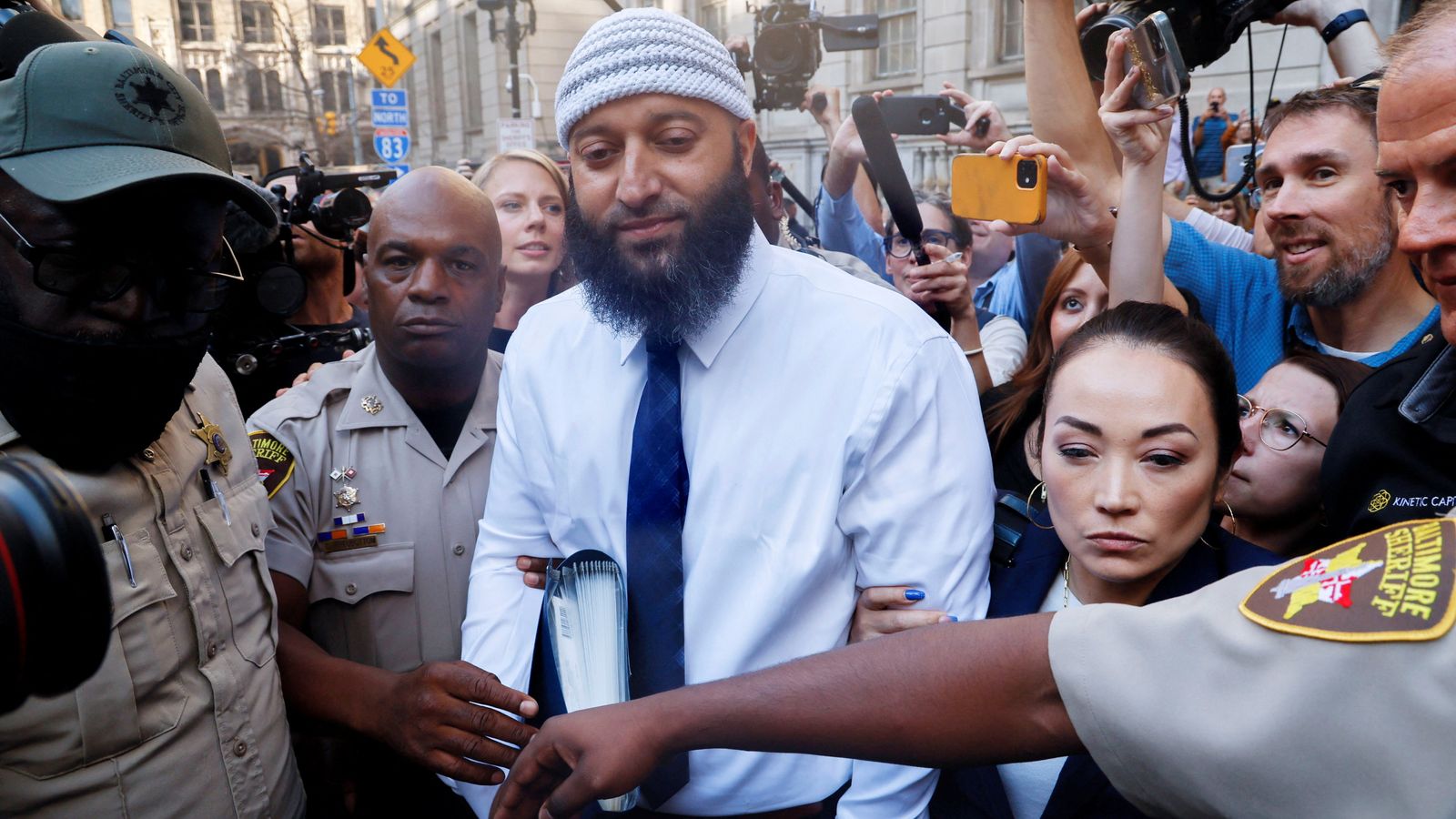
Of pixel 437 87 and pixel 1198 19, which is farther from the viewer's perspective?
pixel 437 87

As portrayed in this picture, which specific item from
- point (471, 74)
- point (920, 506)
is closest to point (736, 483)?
point (920, 506)

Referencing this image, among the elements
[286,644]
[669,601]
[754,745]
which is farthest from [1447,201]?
[286,644]

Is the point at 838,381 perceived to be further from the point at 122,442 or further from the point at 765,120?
the point at 765,120

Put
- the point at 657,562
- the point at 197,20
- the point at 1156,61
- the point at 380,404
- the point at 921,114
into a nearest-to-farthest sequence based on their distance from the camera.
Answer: the point at 657,562, the point at 1156,61, the point at 380,404, the point at 921,114, the point at 197,20

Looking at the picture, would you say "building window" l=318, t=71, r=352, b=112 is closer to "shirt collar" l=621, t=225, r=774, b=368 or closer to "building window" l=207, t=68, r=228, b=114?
"building window" l=207, t=68, r=228, b=114

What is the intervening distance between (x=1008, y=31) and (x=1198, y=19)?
10092mm

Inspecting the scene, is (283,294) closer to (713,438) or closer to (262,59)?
(713,438)

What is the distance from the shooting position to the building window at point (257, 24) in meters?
44.7

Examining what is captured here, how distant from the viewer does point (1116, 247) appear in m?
2.31

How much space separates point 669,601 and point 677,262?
70 cm

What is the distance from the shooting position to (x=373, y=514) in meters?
2.34

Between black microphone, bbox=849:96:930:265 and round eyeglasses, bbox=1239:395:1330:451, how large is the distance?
1125 millimetres

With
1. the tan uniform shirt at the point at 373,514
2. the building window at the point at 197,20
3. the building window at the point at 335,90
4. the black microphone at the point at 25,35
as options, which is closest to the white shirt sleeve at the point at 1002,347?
the tan uniform shirt at the point at 373,514

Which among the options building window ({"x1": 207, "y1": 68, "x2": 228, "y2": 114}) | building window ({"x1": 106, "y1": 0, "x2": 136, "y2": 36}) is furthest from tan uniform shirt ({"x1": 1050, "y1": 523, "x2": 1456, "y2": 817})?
building window ({"x1": 207, "y1": 68, "x2": 228, "y2": 114})
